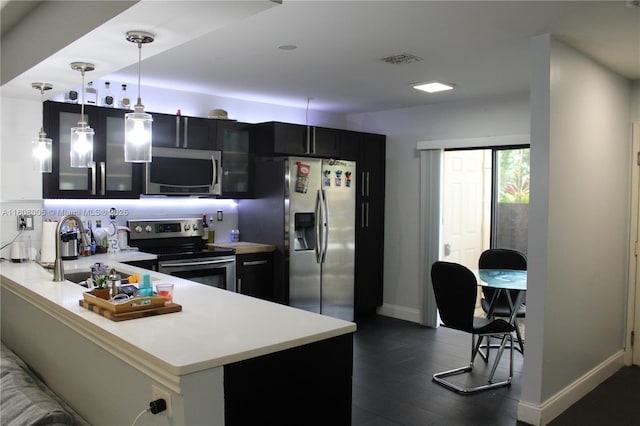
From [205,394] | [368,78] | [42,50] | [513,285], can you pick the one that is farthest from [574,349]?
[42,50]

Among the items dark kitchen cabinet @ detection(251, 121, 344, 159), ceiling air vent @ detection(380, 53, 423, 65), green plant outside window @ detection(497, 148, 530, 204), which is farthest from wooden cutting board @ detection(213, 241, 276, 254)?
green plant outside window @ detection(497, 148, 530, 204)

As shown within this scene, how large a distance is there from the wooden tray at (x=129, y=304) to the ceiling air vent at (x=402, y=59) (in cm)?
247

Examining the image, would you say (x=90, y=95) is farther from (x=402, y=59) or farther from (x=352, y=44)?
(x=402, y=59)

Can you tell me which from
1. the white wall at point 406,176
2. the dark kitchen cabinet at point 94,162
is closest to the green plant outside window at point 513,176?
the white wall at point 406,176

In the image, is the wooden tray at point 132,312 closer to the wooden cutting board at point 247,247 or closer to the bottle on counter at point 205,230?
the wooden cutting board at point 247,247

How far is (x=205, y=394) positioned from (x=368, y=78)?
3411 mm

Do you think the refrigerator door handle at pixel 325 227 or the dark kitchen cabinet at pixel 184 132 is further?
the refrigerator door handle at pixel 325 227

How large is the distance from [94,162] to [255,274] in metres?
1.81

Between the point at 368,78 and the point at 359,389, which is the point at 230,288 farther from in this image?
the point at 368,78

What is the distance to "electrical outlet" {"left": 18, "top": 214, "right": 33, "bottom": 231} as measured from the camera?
13.1 ft

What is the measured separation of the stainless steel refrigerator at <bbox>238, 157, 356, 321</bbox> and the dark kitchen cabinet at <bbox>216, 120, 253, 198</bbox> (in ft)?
0.38

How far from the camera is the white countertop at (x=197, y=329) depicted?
1656 millimetres

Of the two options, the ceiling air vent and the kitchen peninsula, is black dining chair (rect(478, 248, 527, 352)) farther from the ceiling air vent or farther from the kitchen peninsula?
the kitchen peninsula

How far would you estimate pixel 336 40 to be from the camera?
333 centimetres
